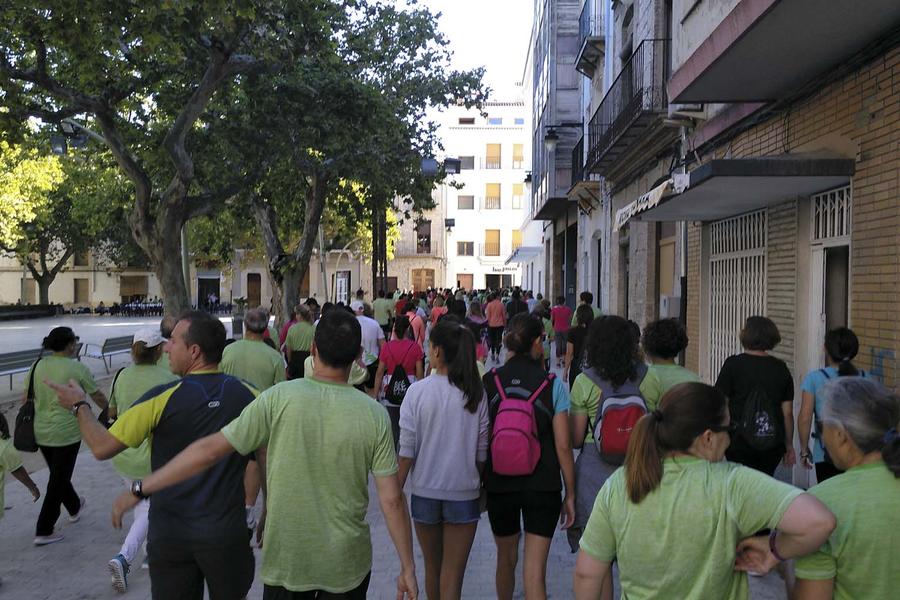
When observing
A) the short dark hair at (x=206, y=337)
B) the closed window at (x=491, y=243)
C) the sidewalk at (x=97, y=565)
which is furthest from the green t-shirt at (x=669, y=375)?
the closed window at (x=491, y=243)

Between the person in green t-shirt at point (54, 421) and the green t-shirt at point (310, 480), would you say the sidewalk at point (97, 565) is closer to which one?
the person in green t-shirt at point (54, 421)

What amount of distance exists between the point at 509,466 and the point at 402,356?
3.57m

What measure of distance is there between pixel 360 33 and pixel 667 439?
19.4 m

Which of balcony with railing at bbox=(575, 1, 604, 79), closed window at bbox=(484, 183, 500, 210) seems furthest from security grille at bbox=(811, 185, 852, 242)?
closed window at bbox=(484, 183, 500, 210)

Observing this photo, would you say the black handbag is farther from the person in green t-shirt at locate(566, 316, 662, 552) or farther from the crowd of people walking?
the person in green t-shirt at locate(566, 316, 662, 552)

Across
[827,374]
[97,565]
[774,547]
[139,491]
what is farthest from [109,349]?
[774,547]

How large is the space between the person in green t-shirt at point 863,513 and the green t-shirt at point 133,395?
3.82 meters

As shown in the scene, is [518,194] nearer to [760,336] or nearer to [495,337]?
[495,337]

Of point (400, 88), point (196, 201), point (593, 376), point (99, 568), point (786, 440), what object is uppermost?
point (400, 88)

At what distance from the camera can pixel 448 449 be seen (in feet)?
13.3

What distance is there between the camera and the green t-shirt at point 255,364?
6398mm

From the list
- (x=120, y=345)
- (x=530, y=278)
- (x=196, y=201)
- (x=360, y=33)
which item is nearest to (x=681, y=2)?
(x=196, y=201)

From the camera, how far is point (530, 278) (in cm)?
4850

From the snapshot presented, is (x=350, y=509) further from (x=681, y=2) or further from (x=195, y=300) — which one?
(x=195, y=300)
